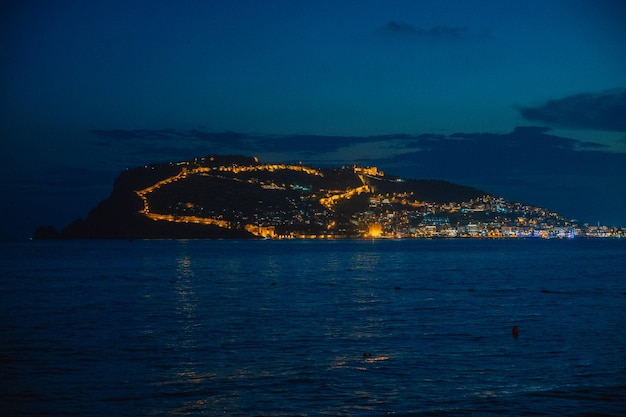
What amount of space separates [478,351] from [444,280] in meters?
34.8

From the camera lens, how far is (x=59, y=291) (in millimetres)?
51031

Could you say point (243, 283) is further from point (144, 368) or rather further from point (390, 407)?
point (390, 407)

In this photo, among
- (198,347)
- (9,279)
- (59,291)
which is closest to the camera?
(198,347)

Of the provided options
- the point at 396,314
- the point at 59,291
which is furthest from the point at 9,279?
the point at 396,314

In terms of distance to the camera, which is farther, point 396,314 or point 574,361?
point 396,314

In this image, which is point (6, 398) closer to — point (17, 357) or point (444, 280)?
point (17, 357)

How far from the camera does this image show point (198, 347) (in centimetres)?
2628

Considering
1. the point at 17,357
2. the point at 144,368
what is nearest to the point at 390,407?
the point at 144,368

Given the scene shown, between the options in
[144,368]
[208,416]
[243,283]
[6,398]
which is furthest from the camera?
[243,283]

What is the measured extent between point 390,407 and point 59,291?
38081 millimetres

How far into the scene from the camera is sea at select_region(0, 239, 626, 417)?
1841 centimetres

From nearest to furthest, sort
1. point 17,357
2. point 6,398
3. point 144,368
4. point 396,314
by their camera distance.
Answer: point 6,398 → point 144,368 → point 17,357 → point 396,314

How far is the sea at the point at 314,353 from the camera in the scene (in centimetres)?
1841

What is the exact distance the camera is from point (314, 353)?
24828 mm
